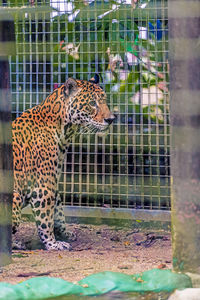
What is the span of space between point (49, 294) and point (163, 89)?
267 cm

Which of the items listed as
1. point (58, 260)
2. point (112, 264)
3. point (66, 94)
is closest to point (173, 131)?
point (112, 264)

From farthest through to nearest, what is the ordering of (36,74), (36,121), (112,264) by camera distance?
(36,74), (36,121), (112,264)

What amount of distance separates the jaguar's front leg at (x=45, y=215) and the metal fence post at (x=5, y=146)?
61 centimetres

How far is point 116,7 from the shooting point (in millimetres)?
4508

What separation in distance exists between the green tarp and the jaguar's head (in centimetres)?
165

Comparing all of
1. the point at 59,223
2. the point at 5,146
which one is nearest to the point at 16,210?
the point at 59,223

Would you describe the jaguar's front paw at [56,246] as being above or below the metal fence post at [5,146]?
below

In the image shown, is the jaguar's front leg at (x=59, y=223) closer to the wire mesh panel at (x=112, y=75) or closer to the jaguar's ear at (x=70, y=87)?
the wire mesh panel at (x=112, y=75)

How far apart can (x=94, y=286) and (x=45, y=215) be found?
4.82ft

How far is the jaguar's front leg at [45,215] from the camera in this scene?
391 centimetres

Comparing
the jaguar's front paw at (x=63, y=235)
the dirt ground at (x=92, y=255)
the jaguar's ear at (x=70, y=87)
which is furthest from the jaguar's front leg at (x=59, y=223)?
the jaguar's ear at (x=70, y=87)

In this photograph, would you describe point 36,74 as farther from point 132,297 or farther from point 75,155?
point 132,297

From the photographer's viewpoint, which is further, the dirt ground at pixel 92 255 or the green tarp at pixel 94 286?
the dirt ground at pixel 92 255

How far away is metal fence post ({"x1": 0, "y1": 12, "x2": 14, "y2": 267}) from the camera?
322 cm
